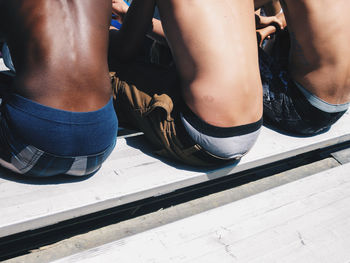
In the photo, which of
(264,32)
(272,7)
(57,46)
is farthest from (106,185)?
(272,7)

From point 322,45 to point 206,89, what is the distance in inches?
25.6

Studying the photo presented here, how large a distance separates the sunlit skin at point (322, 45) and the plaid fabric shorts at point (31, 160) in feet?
3.63

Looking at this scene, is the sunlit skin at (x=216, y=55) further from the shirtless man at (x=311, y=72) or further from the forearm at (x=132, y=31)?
the shirtless man at (x=311, y=72)

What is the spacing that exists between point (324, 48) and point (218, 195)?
89cm

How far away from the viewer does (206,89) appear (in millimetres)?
1300

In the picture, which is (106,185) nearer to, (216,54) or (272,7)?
(216,54)

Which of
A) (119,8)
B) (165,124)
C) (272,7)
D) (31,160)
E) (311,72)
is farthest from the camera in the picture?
(272,7)

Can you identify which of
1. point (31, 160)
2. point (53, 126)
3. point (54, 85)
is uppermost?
point (54, 85)

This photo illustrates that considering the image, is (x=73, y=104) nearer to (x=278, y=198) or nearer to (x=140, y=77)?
(x=140, y=77)

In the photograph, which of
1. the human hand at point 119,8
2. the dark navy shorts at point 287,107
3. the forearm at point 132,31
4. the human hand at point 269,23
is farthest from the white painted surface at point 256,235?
the human hand at point 119,8

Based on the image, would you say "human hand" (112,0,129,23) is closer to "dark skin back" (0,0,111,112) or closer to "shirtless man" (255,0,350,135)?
"shirtless man" (255,0,350,135)

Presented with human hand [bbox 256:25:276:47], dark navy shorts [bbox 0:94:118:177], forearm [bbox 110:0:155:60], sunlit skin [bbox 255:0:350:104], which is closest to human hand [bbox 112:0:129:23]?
forearm [bbox 110:0:155:60]

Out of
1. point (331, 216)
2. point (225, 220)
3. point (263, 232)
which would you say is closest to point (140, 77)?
point (225, 220)

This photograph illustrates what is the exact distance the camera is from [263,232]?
117cm
